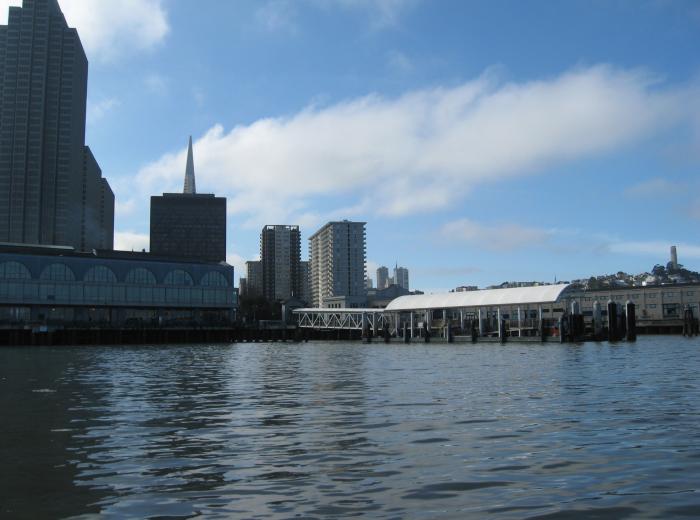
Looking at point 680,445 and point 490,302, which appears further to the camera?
point 490,302

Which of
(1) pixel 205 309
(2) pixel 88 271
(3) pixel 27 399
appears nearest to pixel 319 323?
(1) pixel 205 309

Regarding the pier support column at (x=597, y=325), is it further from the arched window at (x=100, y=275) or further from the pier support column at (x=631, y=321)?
the arched window at (x=100, y=275)

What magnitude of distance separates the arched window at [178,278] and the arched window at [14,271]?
93.4 ft

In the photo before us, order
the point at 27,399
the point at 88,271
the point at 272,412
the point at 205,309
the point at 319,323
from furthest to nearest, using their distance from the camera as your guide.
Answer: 1. the point at 319,323
2. the point at 205,309
3. the point at 88,271
4. the point at 27,399
5. the point at 272,412

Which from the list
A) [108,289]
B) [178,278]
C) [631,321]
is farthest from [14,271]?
[631,321]

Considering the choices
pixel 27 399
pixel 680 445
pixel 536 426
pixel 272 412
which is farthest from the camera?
pixel 27 399

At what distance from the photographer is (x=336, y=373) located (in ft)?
143

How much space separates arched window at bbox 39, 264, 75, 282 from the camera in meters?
137

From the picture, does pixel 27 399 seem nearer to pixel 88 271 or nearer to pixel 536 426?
pixel 536 426

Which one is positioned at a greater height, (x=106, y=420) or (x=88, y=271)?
(x=88, y=271)

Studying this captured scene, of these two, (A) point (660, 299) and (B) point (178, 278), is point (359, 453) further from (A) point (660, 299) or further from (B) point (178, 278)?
(A) point (660, 299)

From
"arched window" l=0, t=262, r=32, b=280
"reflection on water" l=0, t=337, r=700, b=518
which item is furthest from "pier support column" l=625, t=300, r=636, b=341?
"arched window" l=0, t=262, r=32, b=280

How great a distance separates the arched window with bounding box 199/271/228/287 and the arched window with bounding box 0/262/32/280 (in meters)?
37.6

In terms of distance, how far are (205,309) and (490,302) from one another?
69526mm
